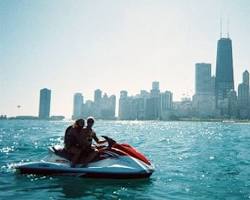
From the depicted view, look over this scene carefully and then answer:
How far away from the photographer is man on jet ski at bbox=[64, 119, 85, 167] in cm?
1452

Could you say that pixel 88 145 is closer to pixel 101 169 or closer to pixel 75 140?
pixel 75 140

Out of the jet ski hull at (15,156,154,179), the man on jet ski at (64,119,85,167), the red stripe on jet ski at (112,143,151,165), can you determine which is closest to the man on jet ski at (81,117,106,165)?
the man on jet ski at (64,119,85,167)

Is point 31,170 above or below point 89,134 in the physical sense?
below

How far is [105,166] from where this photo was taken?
1406 cm

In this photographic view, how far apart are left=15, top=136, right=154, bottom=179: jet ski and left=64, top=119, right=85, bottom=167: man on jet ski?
28cm

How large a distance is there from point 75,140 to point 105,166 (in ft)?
5.08

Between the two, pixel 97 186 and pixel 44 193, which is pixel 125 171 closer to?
pixel 97 186

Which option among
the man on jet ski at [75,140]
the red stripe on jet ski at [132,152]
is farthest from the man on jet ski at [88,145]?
the red stripe on jet ski at [132,152]

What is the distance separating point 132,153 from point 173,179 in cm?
176

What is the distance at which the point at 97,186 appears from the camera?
1282 cm

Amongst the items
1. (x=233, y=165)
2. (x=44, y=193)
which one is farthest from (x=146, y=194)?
(x=233, y=165)

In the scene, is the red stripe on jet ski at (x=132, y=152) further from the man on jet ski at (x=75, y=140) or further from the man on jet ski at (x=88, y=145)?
the man on jet ski at (x=75, y=140)

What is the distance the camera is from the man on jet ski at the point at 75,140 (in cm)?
1452

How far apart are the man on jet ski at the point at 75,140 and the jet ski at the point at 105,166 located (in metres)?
0.28
